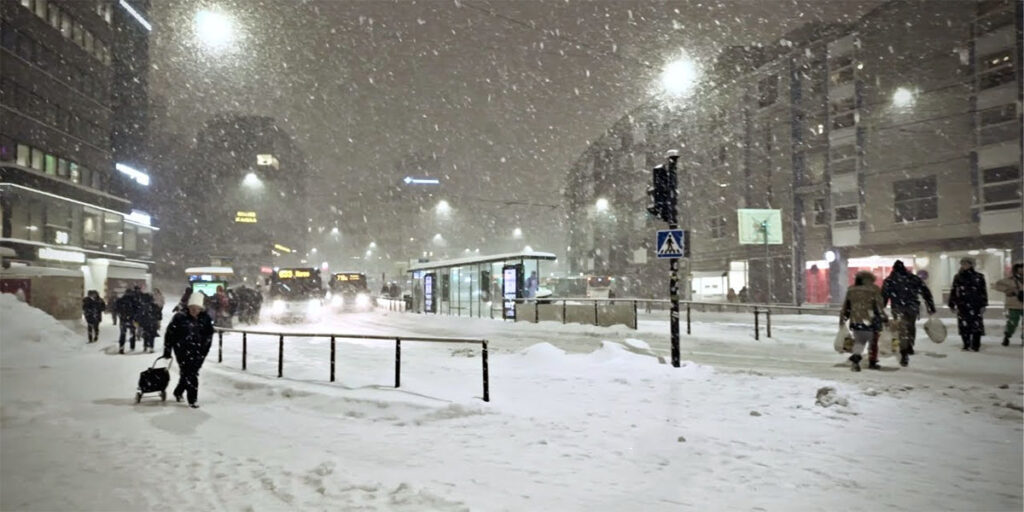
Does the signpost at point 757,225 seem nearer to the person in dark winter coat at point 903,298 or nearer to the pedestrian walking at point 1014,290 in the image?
the pedestrian walking at point 1014,290

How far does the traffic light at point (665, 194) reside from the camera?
36.5 feet

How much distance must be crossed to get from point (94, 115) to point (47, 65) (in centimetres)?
613

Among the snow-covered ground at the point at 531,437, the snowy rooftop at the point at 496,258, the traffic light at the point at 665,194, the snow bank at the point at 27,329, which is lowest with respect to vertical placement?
the snow-covered ground at the point at 531,437

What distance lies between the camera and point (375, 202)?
10256 cm

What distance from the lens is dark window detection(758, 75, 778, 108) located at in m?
39.3

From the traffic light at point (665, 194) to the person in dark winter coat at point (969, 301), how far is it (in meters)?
6.20

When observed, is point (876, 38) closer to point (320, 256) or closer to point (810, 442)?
point (810, 442)

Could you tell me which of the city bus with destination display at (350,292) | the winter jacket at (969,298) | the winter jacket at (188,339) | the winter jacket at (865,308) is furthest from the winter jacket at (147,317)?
the city bus with destination display at (350,292)

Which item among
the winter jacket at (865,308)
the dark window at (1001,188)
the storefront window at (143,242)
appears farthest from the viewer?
the storefront window at (143,242)

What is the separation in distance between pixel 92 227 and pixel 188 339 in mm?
37715

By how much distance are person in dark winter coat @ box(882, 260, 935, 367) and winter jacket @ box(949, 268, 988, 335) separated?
1.72m

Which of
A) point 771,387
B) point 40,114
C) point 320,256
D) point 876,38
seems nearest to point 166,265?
point 320,256

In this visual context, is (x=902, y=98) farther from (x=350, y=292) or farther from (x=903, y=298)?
(x=350, y=292)

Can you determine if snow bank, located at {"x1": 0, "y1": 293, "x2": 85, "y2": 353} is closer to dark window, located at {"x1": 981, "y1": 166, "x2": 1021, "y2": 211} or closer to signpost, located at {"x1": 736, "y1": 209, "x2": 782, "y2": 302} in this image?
signpost, located at {"x1": 736, "y1": 209, "x2": 782, "y2": 302}
